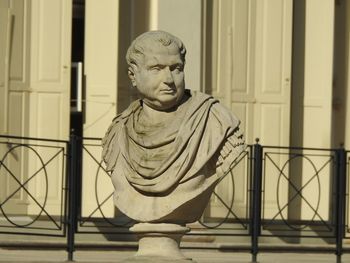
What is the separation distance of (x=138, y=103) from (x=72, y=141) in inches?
172

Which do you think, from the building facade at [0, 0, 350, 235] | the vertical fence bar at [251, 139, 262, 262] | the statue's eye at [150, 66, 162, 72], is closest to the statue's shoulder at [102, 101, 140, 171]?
the statue's eye at [150, 66, 162, 72]

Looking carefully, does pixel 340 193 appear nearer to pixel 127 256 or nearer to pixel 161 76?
pixel 127 256

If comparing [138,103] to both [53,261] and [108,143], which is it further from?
[53,261]

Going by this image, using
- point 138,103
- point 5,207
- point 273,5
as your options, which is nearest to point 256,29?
point 273,5

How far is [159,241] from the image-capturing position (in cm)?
968

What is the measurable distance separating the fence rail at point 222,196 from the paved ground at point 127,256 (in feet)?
0.43

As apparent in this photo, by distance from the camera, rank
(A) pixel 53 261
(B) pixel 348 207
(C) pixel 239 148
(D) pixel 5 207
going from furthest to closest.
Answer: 1. (B) pixel 348 207
2. (D) pixel 5 207
3. (A) pixel 53 261
4. (C) pixel 239 148

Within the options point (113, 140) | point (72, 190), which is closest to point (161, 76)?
point (113, 140)

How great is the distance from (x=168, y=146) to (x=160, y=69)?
1.43ft

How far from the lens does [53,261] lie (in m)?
13.6

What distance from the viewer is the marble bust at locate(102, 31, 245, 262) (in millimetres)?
9523

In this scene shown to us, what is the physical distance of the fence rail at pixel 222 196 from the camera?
48.0 feet

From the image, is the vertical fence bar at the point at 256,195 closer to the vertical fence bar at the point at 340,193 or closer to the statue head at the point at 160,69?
the vertical fence bar at the point at 340,193

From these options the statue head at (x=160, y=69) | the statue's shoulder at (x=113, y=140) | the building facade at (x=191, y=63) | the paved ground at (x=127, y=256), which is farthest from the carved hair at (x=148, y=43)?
the building facade at (x=191, y=63)
